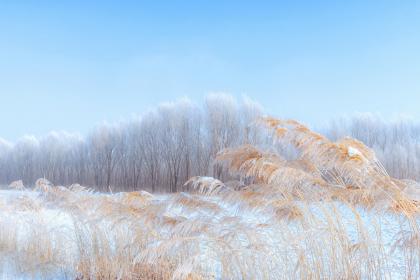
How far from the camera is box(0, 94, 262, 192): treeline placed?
84.3ft

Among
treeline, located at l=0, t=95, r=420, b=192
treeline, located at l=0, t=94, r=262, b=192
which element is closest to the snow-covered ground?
treeline, located at l=0, t=94, r=262, b=192

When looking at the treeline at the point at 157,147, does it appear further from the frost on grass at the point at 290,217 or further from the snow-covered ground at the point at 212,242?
the frost on grass at the point at 290,217

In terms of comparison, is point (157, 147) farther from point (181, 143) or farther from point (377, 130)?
point (377, 130)

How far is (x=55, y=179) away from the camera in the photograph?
35500 millimetres

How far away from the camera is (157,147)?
2859 centimetres

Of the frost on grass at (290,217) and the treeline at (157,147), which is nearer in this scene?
the frost on grass at (290,217)

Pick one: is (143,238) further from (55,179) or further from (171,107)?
(55,179)

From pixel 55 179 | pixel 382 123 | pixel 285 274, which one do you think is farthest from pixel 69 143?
pixel 285 274

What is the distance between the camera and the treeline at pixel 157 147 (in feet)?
84.3

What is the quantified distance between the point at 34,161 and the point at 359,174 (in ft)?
128

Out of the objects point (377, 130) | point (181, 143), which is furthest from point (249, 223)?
point (377, 130)

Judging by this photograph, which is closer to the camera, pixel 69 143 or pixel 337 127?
pixel 337 127

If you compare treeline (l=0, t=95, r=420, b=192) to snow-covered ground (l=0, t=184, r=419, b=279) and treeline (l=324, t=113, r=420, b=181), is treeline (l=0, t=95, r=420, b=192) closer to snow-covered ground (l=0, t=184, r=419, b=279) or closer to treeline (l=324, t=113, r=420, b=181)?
treeline (l=324, t=113, r=420, b=181)

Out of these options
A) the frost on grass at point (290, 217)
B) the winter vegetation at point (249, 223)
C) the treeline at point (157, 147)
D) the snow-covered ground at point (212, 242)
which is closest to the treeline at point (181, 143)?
the treeline at point (157, 147)
